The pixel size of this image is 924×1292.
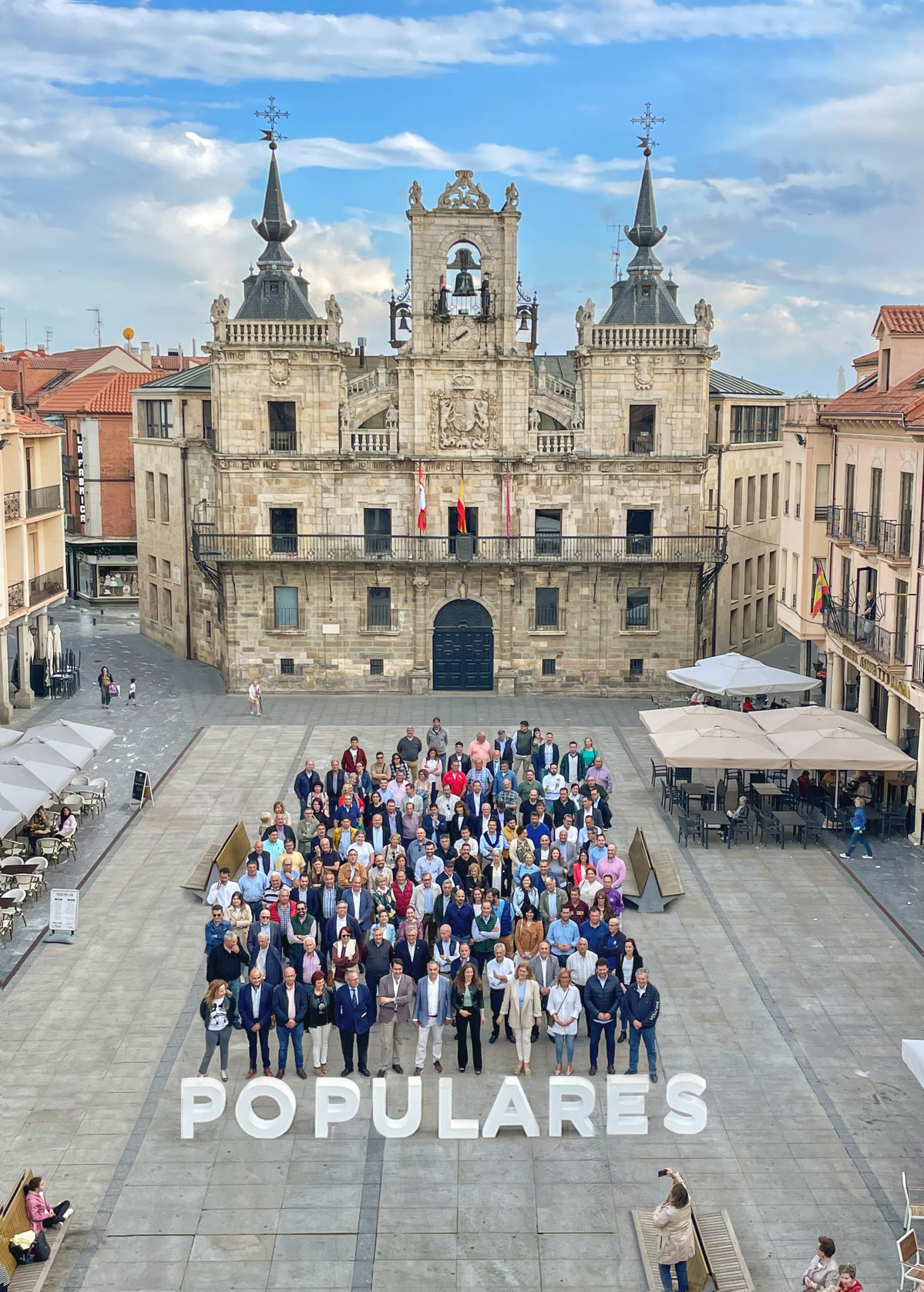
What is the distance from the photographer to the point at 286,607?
159 feet

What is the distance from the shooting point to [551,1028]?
63.5 feet

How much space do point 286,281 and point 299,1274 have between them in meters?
37.6

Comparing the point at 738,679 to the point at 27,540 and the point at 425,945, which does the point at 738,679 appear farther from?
the point at 27,540

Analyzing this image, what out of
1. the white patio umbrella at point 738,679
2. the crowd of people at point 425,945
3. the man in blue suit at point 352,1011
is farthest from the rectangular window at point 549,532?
the man in blue suit at point 352,1011

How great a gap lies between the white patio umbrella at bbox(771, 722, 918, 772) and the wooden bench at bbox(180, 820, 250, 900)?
37.6ft

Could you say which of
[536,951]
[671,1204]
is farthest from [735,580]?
[671,1204]

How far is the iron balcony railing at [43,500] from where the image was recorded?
45.9 m

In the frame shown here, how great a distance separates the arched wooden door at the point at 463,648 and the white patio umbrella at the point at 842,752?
60.9ft

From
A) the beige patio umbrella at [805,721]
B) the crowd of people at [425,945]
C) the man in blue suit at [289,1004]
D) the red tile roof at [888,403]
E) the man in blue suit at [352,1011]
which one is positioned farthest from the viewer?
the beige patio umbrella at [805,721]

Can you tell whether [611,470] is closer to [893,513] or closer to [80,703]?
[893,513]

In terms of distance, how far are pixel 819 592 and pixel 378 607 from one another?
50.0 ft

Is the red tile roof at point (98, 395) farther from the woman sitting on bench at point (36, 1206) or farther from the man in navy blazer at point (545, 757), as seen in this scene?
the woman sitting on bench at point (36, 1206)

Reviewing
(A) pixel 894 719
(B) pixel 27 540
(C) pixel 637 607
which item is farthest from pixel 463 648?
(A) pixel 894 719

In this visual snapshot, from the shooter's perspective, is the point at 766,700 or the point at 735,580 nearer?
the point at 766,700
